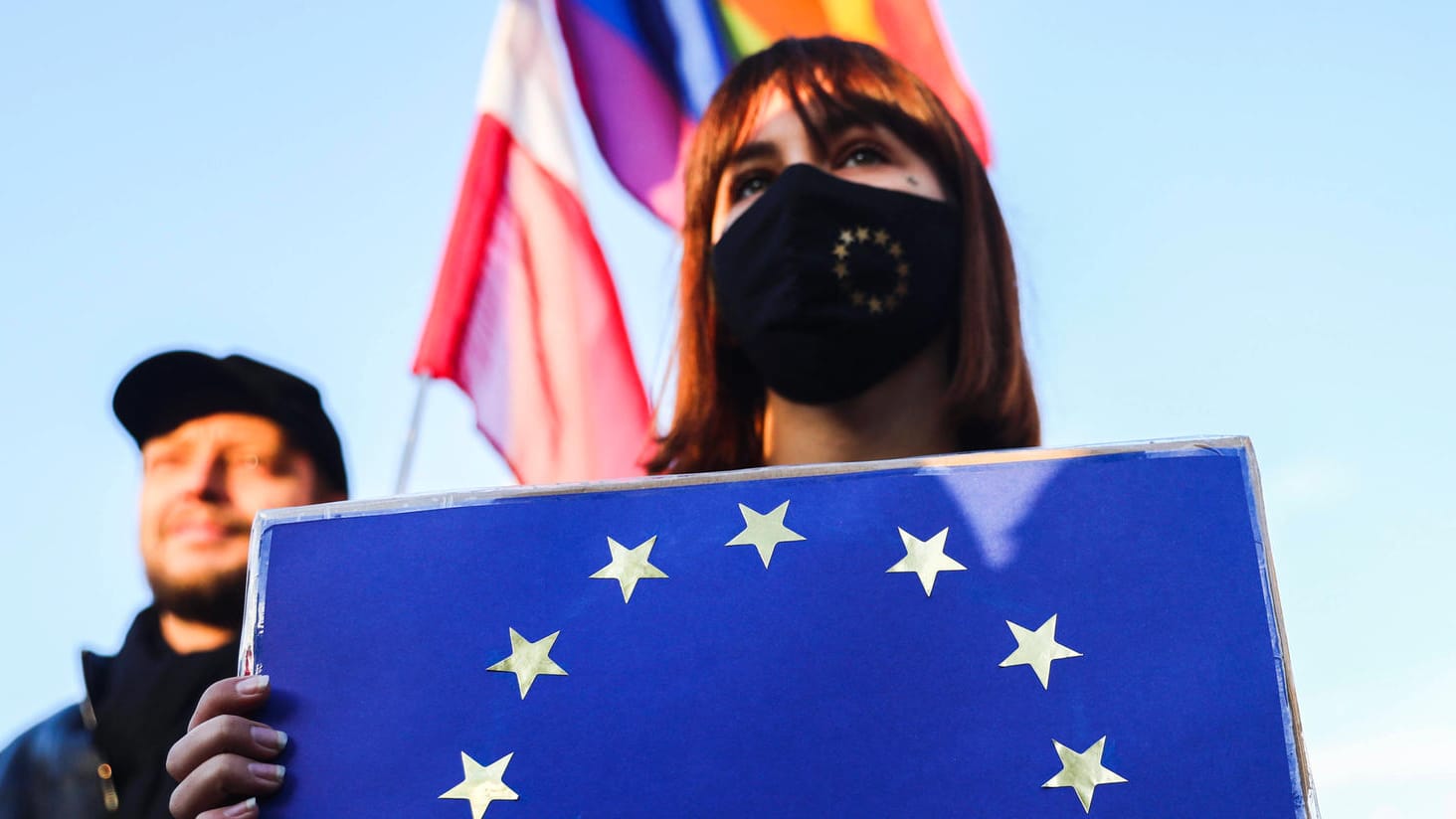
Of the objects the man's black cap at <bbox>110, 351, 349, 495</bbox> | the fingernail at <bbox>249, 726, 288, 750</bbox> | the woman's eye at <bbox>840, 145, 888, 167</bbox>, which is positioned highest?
the man's black cap at <bbox>110, 351, 349, 495</bbox>

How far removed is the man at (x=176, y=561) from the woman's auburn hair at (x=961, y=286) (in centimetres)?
194

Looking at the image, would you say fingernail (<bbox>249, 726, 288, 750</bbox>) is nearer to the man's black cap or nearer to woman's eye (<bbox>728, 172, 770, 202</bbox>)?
woman's eye (<bbox>728, 172, 770, 202</bbox>)

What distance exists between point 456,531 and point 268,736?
19.3 inches

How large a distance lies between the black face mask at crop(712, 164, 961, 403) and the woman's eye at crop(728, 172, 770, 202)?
126mm

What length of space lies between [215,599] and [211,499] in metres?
0.40

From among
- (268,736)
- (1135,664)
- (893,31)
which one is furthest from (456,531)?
(893,31)

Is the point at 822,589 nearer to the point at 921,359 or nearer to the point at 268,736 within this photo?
the point at 268,736

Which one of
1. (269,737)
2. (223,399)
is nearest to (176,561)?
(223,399)

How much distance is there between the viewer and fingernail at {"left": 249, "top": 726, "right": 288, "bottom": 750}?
2.37m

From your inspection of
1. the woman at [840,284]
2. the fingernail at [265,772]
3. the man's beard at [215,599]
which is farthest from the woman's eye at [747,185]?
the man's beard at [215,599]

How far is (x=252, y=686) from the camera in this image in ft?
7.94

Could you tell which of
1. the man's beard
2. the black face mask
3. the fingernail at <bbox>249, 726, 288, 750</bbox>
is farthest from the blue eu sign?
the man's beard

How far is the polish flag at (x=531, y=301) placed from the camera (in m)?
6.60

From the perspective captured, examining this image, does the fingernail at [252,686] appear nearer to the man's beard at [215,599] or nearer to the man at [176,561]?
the man at [176,561]
